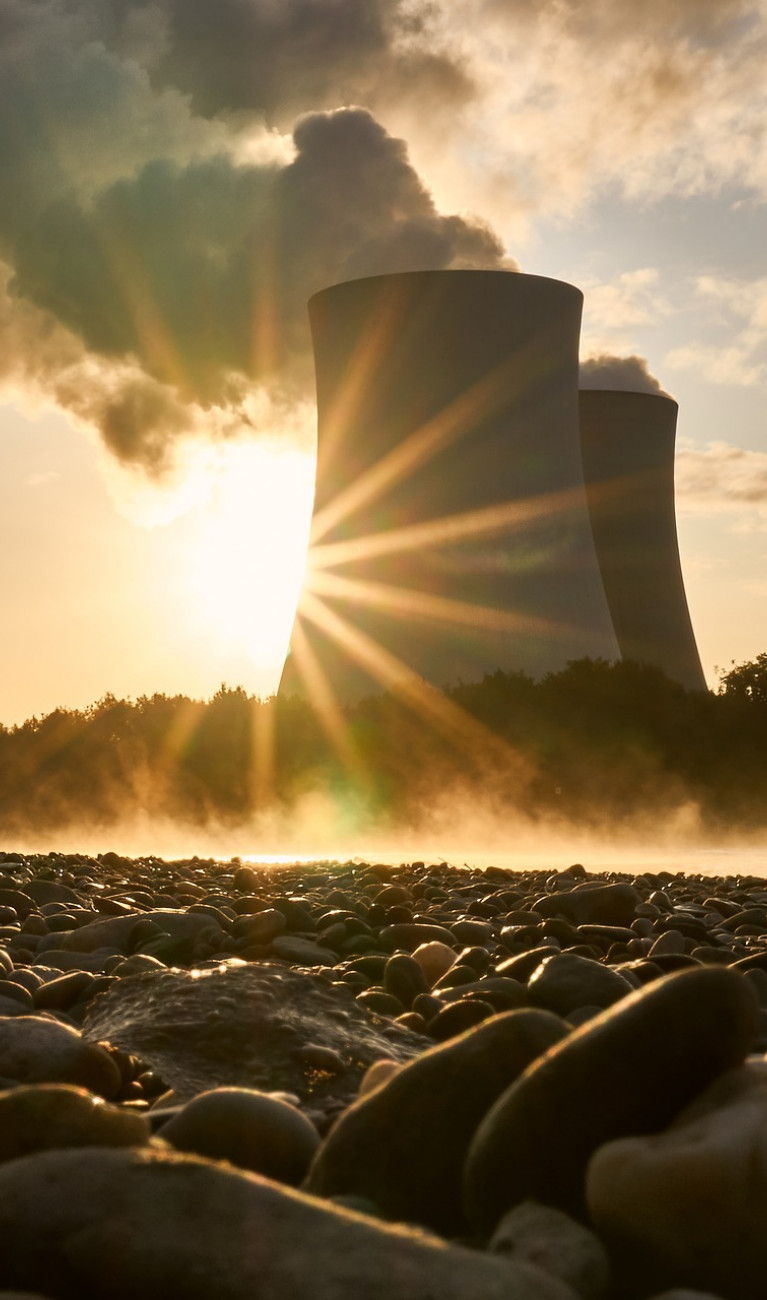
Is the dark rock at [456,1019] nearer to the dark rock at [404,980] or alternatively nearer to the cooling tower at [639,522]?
the dark rock at [404,980]

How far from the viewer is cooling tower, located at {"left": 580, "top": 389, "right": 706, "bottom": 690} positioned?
21.8 metres

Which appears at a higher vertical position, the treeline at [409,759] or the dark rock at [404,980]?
the treeline at [409,759]

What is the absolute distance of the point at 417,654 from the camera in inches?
674

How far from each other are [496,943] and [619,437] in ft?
65.5

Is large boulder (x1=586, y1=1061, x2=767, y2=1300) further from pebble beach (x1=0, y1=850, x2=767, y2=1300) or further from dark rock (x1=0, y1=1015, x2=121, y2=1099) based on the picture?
dark rock (x1=0, y1=1015, x2=121, y2=1099)

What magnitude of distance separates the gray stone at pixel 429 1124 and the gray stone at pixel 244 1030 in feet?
1.66

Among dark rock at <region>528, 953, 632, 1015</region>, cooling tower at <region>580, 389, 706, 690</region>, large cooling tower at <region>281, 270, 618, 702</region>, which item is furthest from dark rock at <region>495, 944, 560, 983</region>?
cooling tower at <region>580, 389, 706, 690</region>

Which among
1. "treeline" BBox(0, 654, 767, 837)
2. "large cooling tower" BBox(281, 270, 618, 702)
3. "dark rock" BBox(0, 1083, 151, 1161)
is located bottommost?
"dark rock" BBox(0, 1083, 151, 1161)

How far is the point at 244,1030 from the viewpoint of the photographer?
1803 mm

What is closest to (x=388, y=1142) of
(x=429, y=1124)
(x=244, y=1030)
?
(x=429, y=1124)

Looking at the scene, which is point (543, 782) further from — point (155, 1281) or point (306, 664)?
point (155, 1281)

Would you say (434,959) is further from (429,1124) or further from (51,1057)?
(429,1124)

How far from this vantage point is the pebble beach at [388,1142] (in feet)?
2.60

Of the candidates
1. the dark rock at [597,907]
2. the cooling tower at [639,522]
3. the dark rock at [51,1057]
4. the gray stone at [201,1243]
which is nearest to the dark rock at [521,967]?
the dark rock at [51,1057]
